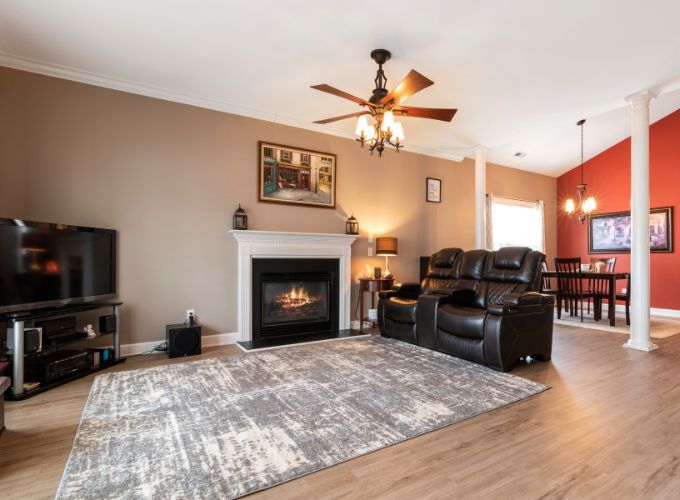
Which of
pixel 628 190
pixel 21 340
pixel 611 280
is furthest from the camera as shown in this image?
pixel 628 190

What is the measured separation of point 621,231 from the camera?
7.02 metres

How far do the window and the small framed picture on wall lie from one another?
138 centimetres

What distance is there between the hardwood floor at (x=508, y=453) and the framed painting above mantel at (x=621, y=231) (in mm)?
4850

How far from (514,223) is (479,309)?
4.55 metres

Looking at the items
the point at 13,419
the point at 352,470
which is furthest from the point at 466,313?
the point at 13,419

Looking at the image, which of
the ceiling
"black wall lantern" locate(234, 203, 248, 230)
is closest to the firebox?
"black wall lantern" locate(234, 203, 248, 230)

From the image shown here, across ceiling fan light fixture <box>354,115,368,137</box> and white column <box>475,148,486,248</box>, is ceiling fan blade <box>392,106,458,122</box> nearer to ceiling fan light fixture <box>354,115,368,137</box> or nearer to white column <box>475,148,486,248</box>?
ceiling fan light fixture <box>354,115,368,137</box>

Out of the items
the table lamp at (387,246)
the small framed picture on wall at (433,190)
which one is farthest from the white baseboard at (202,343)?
the small framed picture on wall at (433,190)

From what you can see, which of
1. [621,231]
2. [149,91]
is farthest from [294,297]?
[621,231]

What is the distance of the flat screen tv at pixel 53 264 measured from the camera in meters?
2.85

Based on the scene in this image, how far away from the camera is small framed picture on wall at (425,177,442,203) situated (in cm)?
617

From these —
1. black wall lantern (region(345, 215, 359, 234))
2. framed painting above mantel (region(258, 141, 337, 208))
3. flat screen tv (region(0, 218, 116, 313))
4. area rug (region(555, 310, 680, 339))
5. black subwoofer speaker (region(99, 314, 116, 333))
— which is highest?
framed painting above mantel (region(258, 141, 337, 208))

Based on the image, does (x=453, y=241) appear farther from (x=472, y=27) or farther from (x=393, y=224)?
(x=472, y=27)

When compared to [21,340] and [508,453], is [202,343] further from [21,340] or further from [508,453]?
[508,453]
